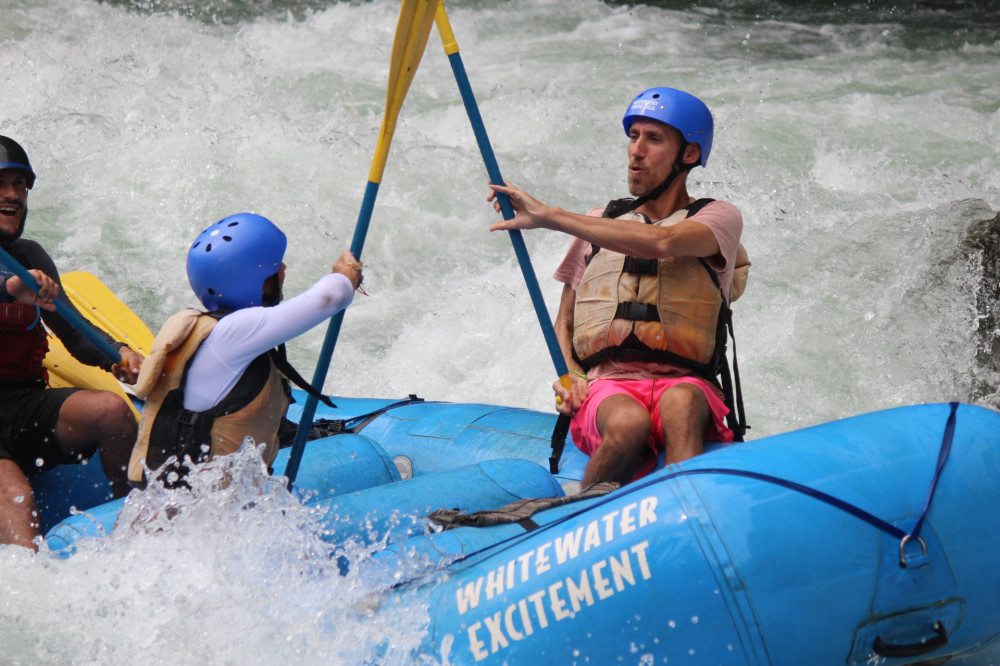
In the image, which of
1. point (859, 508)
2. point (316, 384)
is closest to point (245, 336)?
point (316, 384)

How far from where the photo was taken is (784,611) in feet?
6.17

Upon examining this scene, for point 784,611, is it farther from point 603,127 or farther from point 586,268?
point 603,127

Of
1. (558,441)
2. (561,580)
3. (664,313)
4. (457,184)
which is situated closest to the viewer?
(561,580)

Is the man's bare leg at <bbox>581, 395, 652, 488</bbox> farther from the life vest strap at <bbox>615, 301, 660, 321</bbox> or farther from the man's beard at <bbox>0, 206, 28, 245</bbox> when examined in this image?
the man's beard at <bbox>0, 206, 28, 245</bbox>

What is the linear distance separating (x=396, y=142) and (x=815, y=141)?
10.1 feet

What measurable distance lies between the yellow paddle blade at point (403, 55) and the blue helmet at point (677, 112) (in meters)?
0.61

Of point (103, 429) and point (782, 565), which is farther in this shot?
point (103, 429)

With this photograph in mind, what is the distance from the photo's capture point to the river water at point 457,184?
2.27m

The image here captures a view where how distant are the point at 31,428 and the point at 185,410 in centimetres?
71

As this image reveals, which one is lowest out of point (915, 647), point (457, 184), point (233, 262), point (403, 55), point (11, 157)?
point (915, 647)

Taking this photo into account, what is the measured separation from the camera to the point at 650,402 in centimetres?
279

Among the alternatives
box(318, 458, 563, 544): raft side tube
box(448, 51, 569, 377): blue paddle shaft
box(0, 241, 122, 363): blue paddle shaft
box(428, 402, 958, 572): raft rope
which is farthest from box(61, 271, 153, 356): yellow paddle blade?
box(428, 402, 958, 572): raft rope

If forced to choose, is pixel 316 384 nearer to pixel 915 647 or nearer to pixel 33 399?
pixel 33 399

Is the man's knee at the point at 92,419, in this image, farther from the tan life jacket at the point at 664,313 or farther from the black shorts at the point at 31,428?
the tan life jacket at the point at 664,313
